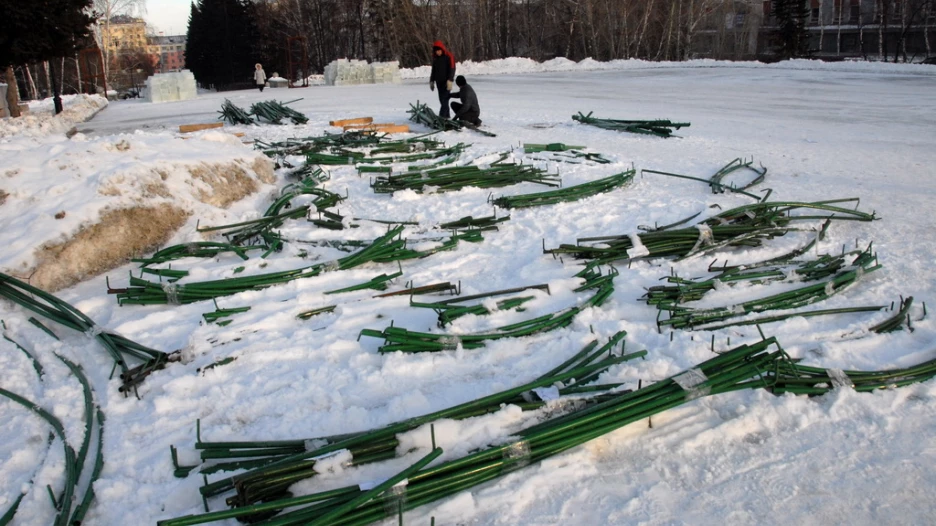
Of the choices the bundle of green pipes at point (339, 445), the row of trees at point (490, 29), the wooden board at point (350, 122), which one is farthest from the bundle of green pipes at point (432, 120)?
the row of trees at point (490, 29)

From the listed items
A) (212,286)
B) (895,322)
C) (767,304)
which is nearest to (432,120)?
(212,286)

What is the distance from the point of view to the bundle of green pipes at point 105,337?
136 inches

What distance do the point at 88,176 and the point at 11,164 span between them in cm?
65

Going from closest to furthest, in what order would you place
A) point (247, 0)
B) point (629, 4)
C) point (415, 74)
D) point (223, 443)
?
point (223, 443), point (415, 74), point (629, 4), point (247, 0)

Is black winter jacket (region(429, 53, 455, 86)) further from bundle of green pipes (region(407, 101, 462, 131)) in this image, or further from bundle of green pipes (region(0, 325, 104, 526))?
bundle of green pipes (region(0, 325, 104, 526))

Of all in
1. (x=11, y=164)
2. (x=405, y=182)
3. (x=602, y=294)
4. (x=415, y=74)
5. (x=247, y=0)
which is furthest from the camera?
(x=247, y=0)

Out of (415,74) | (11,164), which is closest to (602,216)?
(11,164)

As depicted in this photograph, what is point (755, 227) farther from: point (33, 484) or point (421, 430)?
point (33, 484)

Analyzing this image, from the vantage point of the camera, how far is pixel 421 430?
2691 mm

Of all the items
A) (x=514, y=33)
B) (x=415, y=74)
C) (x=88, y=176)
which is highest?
(x=514, y=33)

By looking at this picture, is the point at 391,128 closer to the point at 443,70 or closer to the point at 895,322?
the point at 443,70

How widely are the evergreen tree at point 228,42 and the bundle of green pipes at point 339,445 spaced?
41.5 m

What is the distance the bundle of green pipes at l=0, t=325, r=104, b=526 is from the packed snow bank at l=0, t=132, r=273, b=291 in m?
1.49

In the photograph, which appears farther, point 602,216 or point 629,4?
point 629,4
